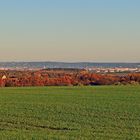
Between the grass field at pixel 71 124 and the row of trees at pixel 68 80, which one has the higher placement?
the grass field at pixel 71 124

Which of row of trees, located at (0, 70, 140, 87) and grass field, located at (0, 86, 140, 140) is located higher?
grass field, located at (0, 86, 140, 140)

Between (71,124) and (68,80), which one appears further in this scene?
(68,80)

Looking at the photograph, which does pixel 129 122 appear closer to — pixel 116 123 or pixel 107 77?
pixel 116 123

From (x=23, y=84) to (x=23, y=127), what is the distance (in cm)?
6326

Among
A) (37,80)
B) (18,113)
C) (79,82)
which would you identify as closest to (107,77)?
(79,82)

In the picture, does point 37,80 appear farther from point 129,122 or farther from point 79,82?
point 129,122

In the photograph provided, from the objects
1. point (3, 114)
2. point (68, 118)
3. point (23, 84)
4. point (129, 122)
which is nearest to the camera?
point (129, 122)

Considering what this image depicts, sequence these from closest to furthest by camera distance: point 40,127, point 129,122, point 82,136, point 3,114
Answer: point 82,136, point 40,127, point 129,122, point 3,114

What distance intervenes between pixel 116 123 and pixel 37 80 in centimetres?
6442

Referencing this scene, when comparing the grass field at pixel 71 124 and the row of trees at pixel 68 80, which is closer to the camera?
the grass field at pixel 71 124

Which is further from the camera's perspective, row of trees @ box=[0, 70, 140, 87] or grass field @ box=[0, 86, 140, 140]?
row of trees @ box=[0, 70, 140, 87]

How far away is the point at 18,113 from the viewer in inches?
1159

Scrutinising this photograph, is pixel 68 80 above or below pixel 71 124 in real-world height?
below

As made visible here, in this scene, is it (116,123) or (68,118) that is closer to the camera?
(116,123)
